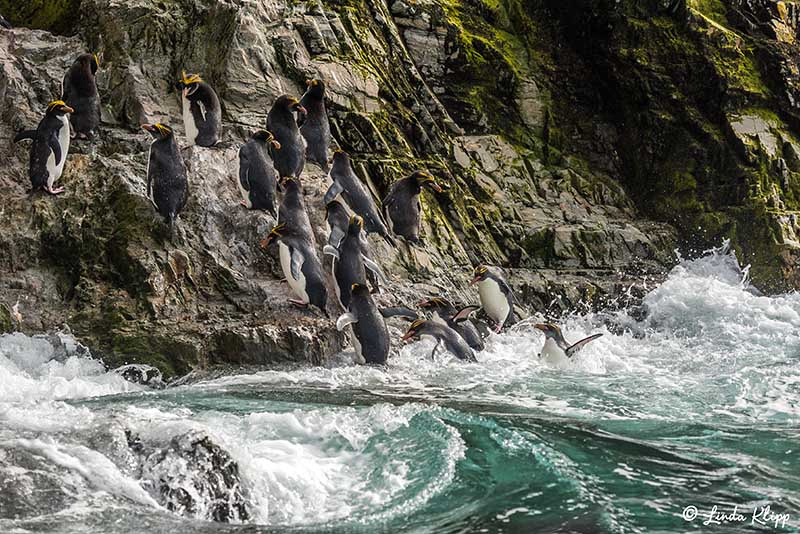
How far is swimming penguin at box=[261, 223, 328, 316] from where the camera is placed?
8.84 m

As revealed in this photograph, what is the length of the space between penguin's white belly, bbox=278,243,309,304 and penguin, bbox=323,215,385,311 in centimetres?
44

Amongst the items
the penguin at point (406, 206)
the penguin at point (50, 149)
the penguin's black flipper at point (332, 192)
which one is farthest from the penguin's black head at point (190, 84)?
the penguin at point (406, 206)

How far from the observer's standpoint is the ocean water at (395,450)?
448 centimetres

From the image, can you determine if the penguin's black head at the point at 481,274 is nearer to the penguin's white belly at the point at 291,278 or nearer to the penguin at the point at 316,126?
the penguin at the point at 316,126

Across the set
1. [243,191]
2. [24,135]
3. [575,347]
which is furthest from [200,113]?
[575,347]

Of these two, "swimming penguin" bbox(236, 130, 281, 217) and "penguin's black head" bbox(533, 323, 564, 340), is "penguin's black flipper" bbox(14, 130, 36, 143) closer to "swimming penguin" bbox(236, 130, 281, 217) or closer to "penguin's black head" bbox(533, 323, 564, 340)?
"swimming penguin" bbox(236, 130, 281, 217)

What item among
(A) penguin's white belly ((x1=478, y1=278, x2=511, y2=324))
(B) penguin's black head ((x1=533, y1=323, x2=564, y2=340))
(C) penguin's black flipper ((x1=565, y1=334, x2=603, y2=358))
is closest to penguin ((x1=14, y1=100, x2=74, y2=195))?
(A) penguin's white belly ((x1=478, y1=278, x2=511, y2=324))

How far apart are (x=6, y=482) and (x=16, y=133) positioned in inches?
253

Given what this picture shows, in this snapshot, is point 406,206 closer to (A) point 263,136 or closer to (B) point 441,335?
(A) point 263,136

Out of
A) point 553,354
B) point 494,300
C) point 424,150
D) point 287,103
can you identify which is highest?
point 287,103

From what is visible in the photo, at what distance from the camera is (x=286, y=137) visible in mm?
10172

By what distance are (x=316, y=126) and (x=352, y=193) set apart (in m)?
→ 1.05

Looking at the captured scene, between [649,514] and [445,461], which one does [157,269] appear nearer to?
[445,461]

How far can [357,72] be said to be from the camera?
A: 40.5 feet
